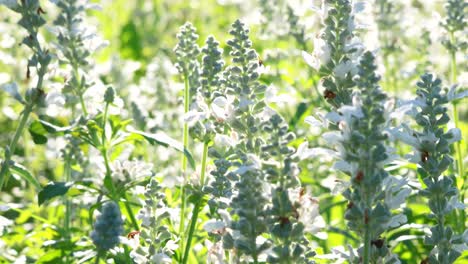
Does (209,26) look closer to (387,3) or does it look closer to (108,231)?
(387,3)

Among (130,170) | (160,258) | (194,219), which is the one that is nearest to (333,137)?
(160,258)

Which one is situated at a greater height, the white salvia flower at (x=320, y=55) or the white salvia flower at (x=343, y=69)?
the white salvia flower at (x=320, y=55)

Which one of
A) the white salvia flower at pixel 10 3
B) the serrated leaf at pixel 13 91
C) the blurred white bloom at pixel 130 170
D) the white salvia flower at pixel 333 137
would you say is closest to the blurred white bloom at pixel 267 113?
the white salvia flower at pixel 333 137

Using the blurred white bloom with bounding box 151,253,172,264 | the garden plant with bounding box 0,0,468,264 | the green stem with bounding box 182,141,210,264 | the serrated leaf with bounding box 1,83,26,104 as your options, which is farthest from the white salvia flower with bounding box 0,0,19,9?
the blurred white bloom with bounding box 151,253,172,264

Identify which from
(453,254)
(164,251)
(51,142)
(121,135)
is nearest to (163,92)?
(51,142)

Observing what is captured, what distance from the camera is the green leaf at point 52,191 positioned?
12.6 feet

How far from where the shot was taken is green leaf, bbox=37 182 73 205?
3.86 meters

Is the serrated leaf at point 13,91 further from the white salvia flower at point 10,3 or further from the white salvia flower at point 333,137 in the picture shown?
the white salvia flower at point 333,137

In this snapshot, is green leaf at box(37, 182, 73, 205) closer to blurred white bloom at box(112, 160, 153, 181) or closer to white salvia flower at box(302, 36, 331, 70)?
blurred white bloom at box(112, 160, 153, 181)

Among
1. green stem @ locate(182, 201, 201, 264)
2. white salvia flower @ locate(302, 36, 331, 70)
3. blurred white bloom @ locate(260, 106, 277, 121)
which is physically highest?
white salvia flower @ locate(302, 36, 331, 70)

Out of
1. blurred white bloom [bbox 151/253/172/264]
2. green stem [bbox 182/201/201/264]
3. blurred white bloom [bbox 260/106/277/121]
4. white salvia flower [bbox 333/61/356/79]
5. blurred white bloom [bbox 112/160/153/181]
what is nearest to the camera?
blurred white bloom [bbox 260/106/277/121]

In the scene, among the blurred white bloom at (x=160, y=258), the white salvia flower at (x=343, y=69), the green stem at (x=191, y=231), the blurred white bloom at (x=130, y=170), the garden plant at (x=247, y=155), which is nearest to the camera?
the garden plant at (x=247, y=155)

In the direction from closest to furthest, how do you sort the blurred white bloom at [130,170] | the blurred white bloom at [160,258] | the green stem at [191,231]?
the blurred white bloom at [160,258]
the green stem at [191,231]
the blurred white bloom at [130,170]

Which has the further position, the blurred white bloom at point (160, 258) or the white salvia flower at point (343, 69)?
the blurred white bloom at point (160, 258)
